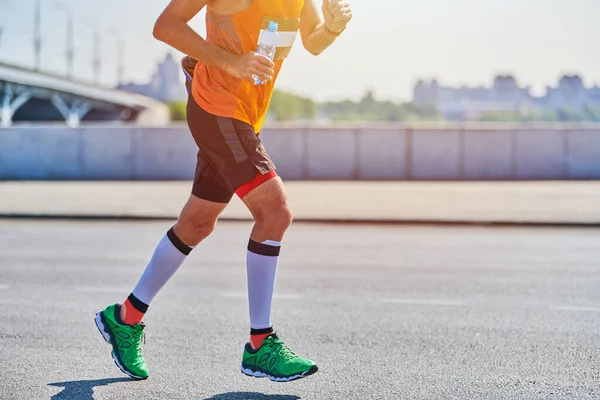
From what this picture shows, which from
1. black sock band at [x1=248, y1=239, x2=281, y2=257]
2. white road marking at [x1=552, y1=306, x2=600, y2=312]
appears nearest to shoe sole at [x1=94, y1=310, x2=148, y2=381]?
black sock band at [x1=248, y1=239, x2=281, y2=257]

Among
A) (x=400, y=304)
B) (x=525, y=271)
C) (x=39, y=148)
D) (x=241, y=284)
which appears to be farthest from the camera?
(x=39, y=148)

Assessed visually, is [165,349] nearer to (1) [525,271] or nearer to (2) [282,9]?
(2) [282,9]

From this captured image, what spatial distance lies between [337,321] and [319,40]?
194 centimetres

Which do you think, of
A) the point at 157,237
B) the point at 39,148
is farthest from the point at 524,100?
the point at 157,237

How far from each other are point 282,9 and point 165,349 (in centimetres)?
183

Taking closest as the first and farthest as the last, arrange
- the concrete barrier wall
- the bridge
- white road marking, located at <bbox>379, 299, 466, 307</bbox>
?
white road marking, located at <bbox>379, 299, 466, 307</bbox> → the concrete barrier wall → the bridge

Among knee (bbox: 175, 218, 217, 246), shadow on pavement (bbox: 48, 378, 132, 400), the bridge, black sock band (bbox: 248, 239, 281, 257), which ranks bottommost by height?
shadow on pavement (bbox: 48, 378, 132, 400)

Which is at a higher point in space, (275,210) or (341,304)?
(275,210)

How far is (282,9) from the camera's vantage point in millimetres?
3859

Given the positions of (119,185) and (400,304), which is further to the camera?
(119,185)

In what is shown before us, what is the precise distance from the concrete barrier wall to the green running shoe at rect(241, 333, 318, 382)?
669 inches

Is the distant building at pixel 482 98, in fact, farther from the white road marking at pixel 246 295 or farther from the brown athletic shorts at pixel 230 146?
the brown athletic shorts at pixel 230 146

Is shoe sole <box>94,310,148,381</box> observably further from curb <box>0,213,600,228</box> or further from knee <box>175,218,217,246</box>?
curb <box>0,213,600,228</box>

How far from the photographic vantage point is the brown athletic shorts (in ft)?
12.6
